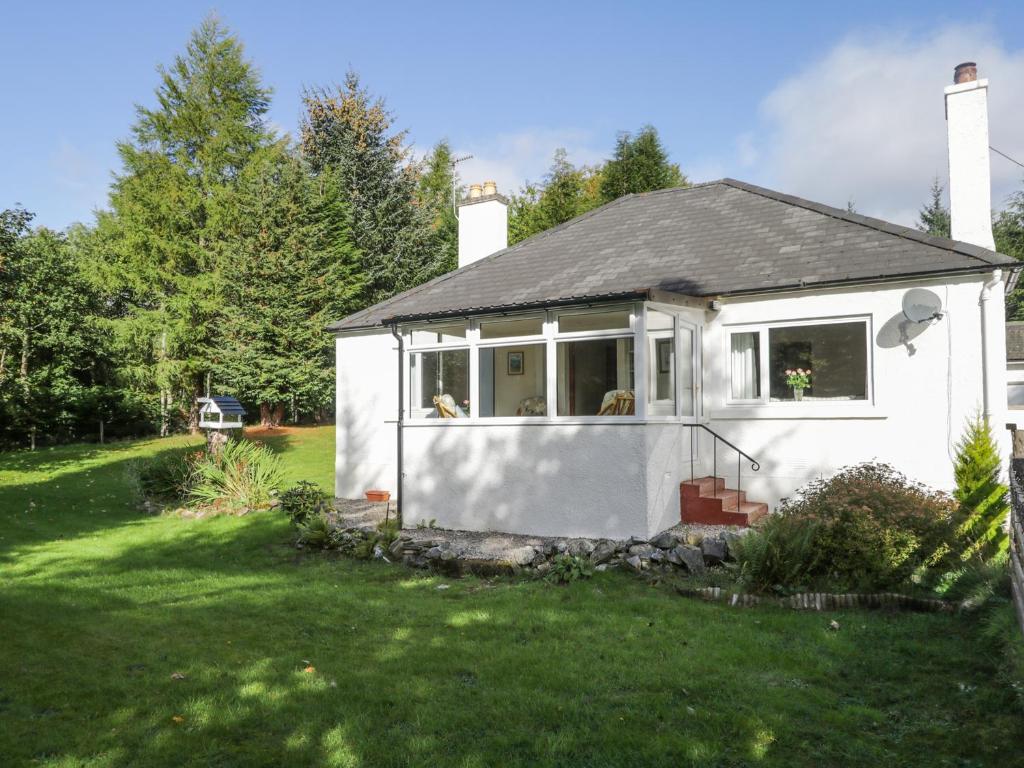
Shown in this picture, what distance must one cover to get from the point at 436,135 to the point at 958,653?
130 feet

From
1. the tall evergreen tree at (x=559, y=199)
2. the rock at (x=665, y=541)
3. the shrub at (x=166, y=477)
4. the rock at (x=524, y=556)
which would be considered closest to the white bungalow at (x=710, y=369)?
the rock at (x=665, y=541)

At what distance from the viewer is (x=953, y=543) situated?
734cm

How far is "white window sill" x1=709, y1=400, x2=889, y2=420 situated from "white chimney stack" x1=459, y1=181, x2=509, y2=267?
7.31 meters

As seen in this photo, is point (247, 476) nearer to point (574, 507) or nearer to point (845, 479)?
point (574, 507)

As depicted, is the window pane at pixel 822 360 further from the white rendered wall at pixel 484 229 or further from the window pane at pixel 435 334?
the white rendered wall at pixel 484 229

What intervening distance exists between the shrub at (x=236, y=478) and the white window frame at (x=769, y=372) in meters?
8.21

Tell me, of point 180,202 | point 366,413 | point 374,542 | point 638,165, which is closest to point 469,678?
point 374,542

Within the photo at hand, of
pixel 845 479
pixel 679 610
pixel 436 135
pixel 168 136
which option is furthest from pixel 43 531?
pixel 436 135

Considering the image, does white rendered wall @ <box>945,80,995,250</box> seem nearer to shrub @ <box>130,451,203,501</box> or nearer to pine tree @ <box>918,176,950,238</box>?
shrub @ <box>130,451,203,501</box>

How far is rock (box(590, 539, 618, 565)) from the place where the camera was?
8.34 meters

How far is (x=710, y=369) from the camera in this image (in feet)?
36.0

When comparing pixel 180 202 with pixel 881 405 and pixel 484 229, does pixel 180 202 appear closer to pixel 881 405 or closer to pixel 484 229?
pixel 484 229

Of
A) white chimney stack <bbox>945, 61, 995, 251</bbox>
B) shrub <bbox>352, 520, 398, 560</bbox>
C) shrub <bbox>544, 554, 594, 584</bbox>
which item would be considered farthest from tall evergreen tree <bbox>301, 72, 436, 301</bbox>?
shrub <bbox>544, 554, 594, 584</bbox>

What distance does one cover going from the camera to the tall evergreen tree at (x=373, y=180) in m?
29.0
